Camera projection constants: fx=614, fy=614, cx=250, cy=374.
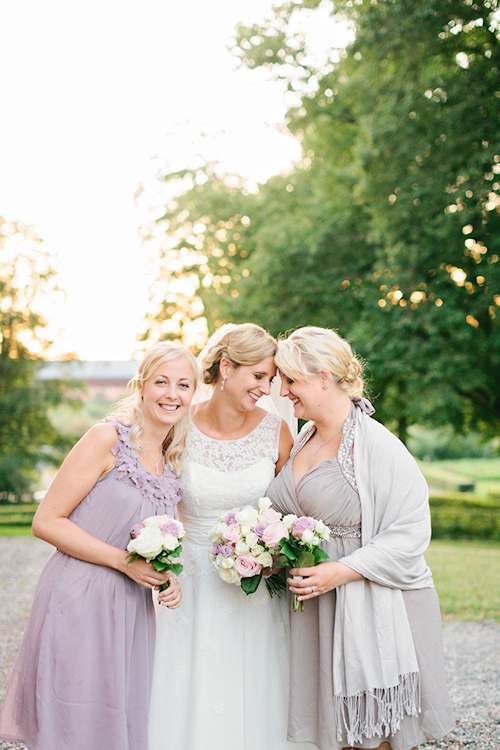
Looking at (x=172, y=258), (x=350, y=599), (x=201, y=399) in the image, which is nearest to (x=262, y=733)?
(x=350, y=599)

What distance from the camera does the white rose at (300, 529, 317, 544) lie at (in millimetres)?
2979

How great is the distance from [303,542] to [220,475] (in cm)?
88

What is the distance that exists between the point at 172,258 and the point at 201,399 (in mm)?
19768

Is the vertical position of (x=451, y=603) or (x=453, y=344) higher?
(x=453, y=344)

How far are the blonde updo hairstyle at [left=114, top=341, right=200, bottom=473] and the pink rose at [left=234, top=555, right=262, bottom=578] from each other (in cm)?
69

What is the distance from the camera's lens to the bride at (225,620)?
349 centimetres

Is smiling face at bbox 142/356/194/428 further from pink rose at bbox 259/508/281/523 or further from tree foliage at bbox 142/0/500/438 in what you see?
tree foliage at bbox 142/0/500/438

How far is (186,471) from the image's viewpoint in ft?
12.3

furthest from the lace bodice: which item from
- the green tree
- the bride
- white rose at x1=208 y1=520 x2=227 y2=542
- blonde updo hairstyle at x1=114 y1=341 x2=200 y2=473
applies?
the green tree

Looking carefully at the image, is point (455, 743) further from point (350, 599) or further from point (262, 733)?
point (350, 599)

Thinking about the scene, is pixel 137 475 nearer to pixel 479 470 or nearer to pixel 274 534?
pixel 274 534

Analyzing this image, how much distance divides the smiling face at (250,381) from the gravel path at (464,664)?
3.34 metres

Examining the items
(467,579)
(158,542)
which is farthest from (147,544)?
(467,579)

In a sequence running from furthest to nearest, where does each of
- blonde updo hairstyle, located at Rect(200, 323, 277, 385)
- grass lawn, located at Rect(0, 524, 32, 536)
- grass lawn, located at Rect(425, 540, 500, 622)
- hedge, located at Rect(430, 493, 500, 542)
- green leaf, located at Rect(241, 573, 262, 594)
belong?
hedge, located at Rect(430, 493, 500, 542)
grass lawn, located at Rect(0, 524, 32, 536)
grass lawn, located at Rect(425, 540, 500, 622)
blonde updo hairstyle, located at Rect(200, 323, 277, 385)
green leaf, located at Rect(241, 573, 262, 594)
